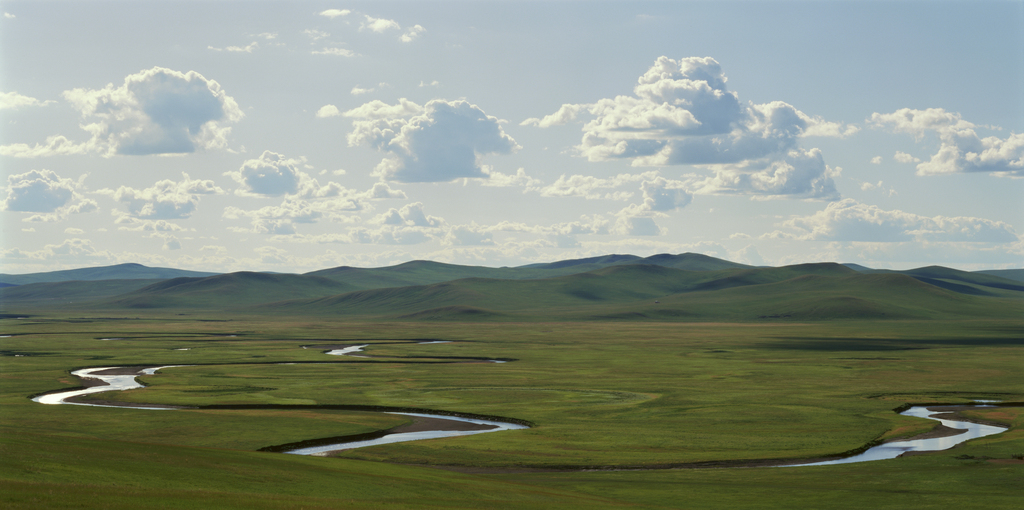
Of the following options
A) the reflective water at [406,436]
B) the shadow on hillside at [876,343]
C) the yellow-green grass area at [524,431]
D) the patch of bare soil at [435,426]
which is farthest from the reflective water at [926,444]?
the shadow on hillside at [876,343]

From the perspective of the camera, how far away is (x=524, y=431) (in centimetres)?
6644

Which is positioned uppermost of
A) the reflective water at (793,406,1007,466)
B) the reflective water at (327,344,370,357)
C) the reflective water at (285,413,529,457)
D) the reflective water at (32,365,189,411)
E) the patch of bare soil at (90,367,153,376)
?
the patch of bare soil at (90,367,153,376)

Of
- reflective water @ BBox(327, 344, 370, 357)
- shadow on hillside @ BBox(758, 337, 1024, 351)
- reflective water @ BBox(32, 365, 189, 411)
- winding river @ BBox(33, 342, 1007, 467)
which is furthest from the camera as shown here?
shadow on hillside @ BBox(758, 337, 1024, 351)

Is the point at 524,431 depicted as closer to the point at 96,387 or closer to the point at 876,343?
the point at 96,387

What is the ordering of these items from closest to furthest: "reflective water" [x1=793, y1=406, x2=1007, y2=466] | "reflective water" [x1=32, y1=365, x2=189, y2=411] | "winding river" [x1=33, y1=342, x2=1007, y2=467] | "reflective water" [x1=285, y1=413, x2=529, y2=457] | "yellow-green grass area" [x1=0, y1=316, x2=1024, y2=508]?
"yellow-green grass area" [x1=0, y1=316, x2=1024, y2=508]
"reflective water" [x1=793, y1=406, x2=1007, y2=466]
"winding river" [x1=33, y1=342, x2=1007, y2=467]
"reflective water" [x1=285, y1=413, x2=529, y2=457]
"reflective water" [x1=32, y1=365, x2=189, y2=411]

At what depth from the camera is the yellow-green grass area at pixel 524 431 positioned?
126 ft

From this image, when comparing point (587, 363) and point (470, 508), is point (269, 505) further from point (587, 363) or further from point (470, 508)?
point (587, 363)

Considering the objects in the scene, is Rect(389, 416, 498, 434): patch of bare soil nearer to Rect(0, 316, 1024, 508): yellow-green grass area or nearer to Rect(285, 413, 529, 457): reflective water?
Rect(285, 413, 529, 457): reflective water

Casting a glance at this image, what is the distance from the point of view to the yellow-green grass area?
38375 mm

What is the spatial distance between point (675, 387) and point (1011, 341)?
11400cm

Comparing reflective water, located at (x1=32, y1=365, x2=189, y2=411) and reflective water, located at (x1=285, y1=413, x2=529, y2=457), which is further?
reflective water, located at (x1=32, y1=365, x2=189, y2=411)

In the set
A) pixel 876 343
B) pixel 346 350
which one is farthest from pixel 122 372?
pixel 876 343

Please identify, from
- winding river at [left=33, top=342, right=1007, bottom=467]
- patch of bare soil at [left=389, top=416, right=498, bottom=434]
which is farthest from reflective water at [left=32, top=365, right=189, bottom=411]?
patch of bare soil at [left=389, top=416, right=498, bottom=434]

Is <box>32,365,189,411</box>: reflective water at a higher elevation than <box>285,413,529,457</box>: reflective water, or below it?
higher
